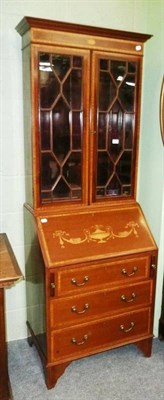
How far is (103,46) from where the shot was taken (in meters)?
1.87

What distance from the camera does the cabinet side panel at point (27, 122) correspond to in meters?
1.84

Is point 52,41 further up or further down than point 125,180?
further up

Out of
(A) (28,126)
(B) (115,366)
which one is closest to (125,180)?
(A) (28,126)

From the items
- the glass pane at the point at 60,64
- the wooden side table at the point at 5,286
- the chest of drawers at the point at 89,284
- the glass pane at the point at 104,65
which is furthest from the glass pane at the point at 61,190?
the glass pane at the point at 104,65

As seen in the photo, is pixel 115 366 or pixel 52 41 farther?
pixel 115 366

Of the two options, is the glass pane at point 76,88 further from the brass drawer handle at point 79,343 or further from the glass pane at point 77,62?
the brass drawer handle at point 79,343

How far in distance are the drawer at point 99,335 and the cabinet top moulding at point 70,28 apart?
5.45ft

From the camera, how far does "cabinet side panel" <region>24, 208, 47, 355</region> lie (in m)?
1.87

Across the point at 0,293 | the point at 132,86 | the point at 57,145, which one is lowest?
the point at 0,293

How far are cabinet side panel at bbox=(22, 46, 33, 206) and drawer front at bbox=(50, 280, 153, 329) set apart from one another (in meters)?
0.63

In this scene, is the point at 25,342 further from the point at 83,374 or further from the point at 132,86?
the point at 132,86

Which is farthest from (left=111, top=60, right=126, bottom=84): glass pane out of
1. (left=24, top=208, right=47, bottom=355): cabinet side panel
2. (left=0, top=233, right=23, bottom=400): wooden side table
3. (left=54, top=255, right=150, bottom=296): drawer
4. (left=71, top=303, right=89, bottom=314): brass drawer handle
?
(left=71, top=303, right=89, bottom=314): brass drawer handle

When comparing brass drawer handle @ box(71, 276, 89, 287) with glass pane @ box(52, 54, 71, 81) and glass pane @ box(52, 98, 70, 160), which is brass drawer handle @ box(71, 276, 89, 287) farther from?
glass pane @ box(52, 54, 71, 81)

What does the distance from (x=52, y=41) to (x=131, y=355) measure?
2020 mm
